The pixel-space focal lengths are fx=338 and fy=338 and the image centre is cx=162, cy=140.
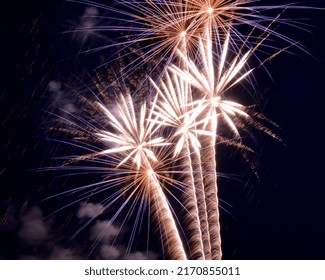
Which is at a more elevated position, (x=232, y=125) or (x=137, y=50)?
(x=137, y=50)

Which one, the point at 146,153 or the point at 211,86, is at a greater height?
the point at 211,86

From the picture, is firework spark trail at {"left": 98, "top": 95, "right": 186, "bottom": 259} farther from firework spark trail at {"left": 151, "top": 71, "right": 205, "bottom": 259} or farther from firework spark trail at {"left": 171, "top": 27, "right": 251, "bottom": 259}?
firework spark trail at {"left": 171, "top": 27, "right": 251, "bottom": 259}

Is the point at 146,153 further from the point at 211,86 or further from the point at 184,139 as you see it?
the point at 211,86

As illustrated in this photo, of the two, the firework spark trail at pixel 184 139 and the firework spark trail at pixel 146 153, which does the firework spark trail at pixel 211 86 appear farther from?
the firework spark trail at pixel 146 153

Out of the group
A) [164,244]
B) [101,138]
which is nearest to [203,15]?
[101,138]

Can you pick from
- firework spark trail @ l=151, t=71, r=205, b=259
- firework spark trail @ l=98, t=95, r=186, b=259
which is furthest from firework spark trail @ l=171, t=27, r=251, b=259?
firework spark trail @ l=98, t=95, r=186, b=259

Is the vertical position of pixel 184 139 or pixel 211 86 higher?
pixel 211 86

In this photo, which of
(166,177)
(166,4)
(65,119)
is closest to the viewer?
(166,4)

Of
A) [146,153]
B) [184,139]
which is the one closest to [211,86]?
[184,139]

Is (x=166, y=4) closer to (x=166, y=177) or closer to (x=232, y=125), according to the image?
(x=232, y=125)

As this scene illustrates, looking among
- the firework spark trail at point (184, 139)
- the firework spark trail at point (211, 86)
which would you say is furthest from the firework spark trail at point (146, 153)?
the firework spark trail at point (211, 86)
